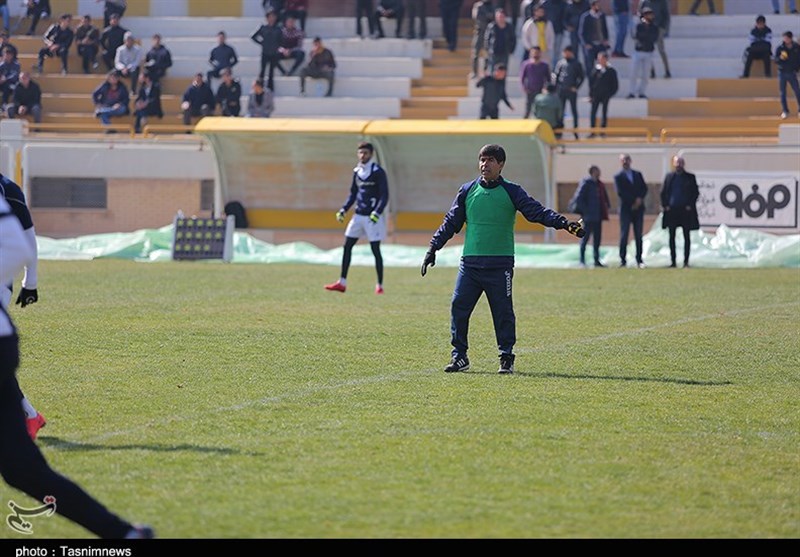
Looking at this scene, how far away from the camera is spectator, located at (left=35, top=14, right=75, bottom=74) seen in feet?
115

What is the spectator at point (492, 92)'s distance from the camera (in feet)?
99.4

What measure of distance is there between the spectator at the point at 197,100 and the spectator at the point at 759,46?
40.8ft

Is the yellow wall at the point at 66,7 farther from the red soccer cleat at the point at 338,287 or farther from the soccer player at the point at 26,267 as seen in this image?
the soccer player at the point at 26,267

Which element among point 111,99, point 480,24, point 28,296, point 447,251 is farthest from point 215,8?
point 28,296

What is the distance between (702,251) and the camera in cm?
2659

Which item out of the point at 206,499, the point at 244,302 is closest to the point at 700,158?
the point at 244,302

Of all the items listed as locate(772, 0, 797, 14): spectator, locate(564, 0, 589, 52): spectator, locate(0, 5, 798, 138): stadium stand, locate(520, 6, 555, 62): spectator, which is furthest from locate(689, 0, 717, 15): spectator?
locate(520, 6, 555, 62): spectator

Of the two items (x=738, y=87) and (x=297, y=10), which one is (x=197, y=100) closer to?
(x=297, y=10)

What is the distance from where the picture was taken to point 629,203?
1004 inches

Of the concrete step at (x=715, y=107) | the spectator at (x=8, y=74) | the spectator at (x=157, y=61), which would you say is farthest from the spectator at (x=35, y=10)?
the concrete step at (x=715, y=107)

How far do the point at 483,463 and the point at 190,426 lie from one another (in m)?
2.08

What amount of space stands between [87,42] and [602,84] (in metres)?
13.2

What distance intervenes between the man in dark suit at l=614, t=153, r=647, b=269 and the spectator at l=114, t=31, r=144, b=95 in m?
13.6
